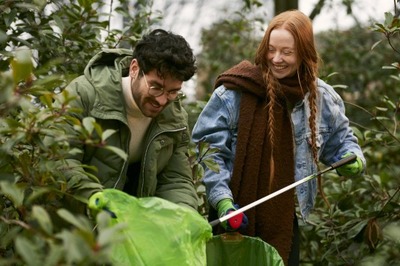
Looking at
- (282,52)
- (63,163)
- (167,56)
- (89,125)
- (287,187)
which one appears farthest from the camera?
(282,52)

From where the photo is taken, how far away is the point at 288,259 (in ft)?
11.6

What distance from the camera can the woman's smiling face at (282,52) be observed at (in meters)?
3.38

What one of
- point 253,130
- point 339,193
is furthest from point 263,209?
point 339,193

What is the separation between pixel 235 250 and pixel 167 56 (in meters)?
0.87

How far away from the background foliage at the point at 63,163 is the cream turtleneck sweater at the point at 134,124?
0.19 metres

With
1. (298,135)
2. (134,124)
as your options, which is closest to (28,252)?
(134,124)

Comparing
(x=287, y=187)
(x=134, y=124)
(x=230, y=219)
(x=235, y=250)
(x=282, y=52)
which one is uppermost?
(x=282, y=52)

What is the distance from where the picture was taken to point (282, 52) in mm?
A: 3389

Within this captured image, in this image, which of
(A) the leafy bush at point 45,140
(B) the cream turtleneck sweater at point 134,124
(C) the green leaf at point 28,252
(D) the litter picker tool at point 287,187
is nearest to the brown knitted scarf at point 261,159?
(D) the litter picker tool at point 287,187

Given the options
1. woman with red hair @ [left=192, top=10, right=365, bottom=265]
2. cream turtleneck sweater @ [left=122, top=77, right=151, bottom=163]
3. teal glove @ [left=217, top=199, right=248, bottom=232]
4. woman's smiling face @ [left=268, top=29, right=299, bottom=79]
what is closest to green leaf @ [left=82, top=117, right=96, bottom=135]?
cream turtleneck sweater @ [left=122, top=77, right=151, bottom=163]

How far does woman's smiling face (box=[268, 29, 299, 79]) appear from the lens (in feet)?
11.1

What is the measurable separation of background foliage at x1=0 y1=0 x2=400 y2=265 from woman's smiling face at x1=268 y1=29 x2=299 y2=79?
459 mm

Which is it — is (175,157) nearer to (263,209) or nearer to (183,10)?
(263,209)

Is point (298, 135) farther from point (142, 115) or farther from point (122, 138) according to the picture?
point (122, 138)
